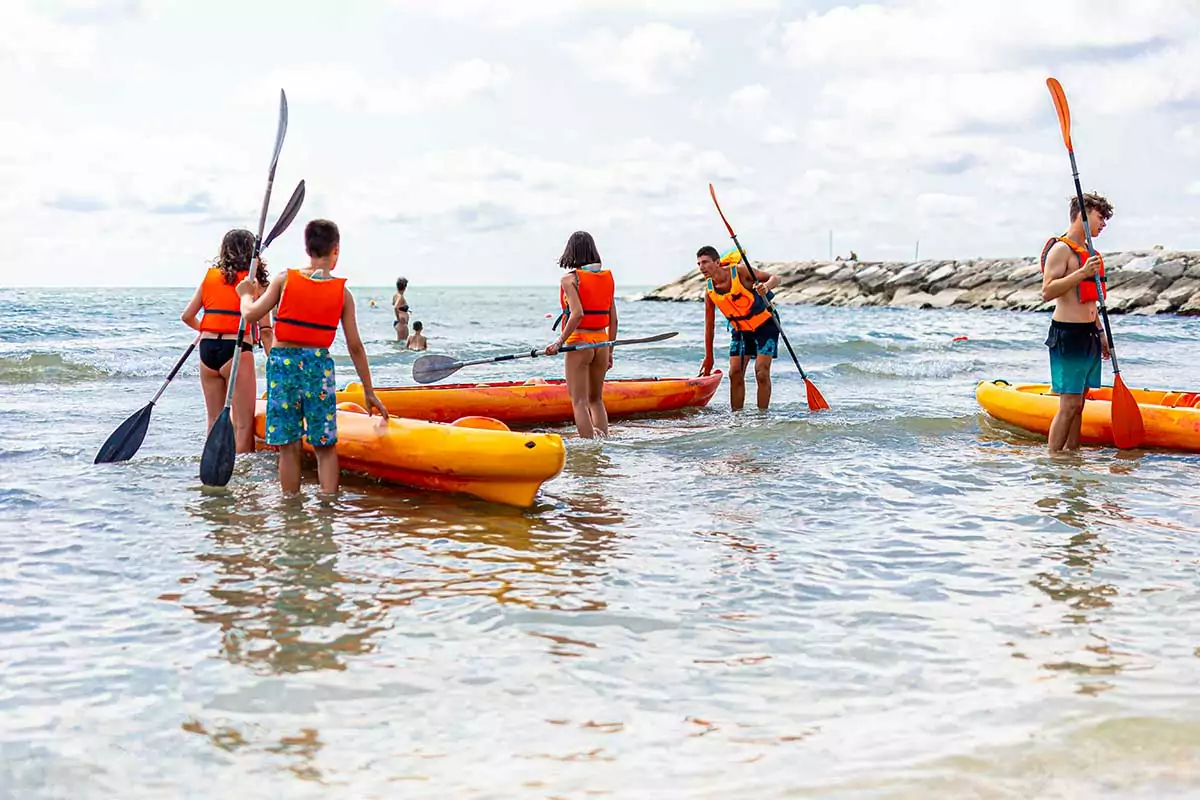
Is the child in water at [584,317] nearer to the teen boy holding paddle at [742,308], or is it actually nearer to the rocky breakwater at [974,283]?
the teen boy holding paddle at [742,308]

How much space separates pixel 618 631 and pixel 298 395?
8.35ft

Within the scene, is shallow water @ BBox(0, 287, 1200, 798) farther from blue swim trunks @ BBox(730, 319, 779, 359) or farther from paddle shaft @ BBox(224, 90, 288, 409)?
blue swim trunks @ BBox(730, 319, 779, 359)

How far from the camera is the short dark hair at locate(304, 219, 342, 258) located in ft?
17.8

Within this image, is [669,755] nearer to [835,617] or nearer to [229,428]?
[835,617]

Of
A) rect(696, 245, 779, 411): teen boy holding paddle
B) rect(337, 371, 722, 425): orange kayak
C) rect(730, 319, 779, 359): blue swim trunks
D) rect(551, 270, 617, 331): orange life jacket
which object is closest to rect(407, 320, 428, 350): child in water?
rect(337, 371, 722, 425): orange kayak

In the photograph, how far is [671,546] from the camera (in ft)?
16.4

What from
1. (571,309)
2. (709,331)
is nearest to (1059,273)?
(571,309)

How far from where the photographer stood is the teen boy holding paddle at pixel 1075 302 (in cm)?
663

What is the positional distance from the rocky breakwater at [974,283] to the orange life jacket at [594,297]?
34.0 m

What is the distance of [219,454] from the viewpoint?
6078 millimetres

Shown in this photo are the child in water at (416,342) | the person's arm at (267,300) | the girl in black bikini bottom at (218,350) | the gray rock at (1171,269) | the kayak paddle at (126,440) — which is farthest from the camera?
the gray rock at (1171,269)

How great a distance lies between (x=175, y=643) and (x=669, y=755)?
184 cm

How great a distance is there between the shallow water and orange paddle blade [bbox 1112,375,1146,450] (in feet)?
0.77

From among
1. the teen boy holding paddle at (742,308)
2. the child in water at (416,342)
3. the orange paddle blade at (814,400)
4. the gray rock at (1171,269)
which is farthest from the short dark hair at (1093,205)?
the gray rock at (1171,269)
